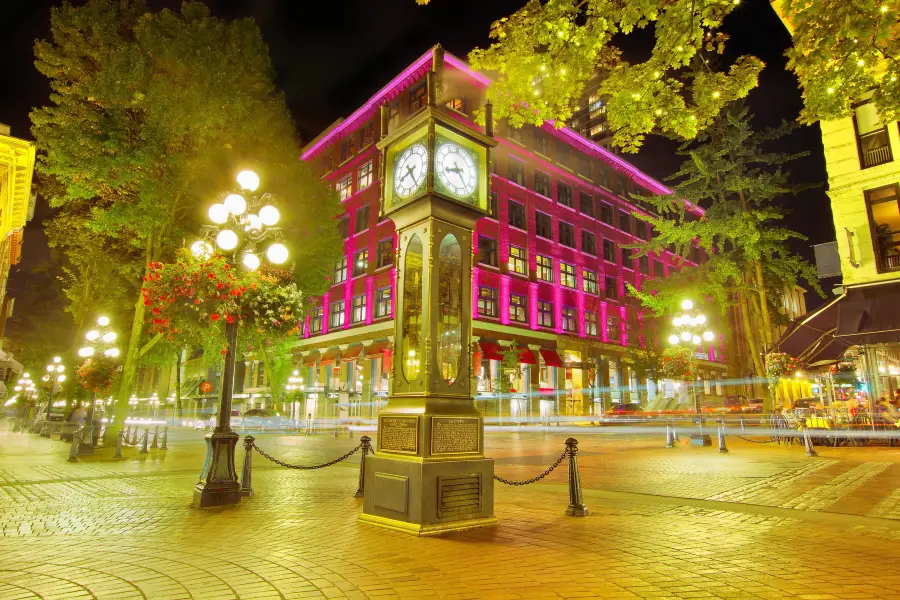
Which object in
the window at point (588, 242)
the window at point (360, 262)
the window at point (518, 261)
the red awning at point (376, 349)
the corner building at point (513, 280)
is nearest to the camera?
the red awning at point (376, 349)

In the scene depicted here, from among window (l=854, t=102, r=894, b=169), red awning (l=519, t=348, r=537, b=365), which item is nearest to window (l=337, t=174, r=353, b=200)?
red awning (l=519, t=348, r=537, b=365)

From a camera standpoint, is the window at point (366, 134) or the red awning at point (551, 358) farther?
the window at point (366, 134)

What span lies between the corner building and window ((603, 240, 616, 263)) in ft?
0.38

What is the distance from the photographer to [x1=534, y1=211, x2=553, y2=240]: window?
41031mm

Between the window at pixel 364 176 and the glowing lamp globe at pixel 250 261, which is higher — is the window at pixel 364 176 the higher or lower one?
the higher one

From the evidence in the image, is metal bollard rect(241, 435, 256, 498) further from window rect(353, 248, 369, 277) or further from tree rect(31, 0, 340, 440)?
window rect(353, 248, 369, 277)

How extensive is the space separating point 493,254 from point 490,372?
331 inches

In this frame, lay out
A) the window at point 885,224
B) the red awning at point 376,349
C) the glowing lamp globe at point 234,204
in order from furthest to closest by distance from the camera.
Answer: the red awning at point 376,349
the window at point 885,224
the glowing lamp globe at point 234,204

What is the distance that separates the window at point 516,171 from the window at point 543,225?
113 inches

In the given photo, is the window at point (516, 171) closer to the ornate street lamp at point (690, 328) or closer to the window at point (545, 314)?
the window at point (545, 314)

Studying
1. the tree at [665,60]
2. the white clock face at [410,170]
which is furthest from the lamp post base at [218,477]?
the tree at [665,60]

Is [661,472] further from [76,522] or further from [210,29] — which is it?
[210,29]

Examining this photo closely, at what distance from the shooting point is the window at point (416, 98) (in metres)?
35.7

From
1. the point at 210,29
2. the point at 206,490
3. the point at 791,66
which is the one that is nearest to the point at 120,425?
the point at 206,490
